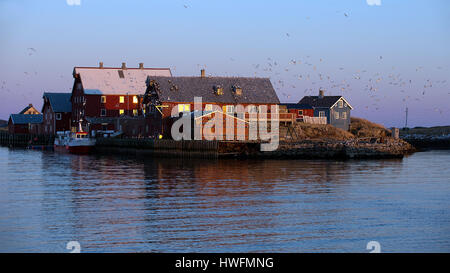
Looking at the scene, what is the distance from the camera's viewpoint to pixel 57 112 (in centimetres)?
10275

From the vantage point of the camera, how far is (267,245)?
65.5 ft

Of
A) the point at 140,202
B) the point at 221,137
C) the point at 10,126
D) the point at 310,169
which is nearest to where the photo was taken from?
the point at 140,202

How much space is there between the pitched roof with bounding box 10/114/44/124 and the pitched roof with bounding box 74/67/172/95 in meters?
22.6

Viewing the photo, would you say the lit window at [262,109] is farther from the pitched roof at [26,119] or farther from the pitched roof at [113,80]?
the pitched roof at [26,119]

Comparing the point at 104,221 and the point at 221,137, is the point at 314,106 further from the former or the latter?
the point at 104,221

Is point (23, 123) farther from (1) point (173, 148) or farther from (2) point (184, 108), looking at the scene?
(1) point (173, 148)

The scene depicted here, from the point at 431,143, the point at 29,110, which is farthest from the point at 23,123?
the point at 431,143

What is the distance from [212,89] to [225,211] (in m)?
54.8

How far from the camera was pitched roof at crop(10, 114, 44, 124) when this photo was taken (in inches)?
4576

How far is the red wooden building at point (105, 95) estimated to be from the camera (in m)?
93.2

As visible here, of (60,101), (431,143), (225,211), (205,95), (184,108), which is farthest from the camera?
(60,101)

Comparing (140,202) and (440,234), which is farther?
(140,202)

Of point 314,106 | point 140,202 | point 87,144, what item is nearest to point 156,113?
point 87,144
